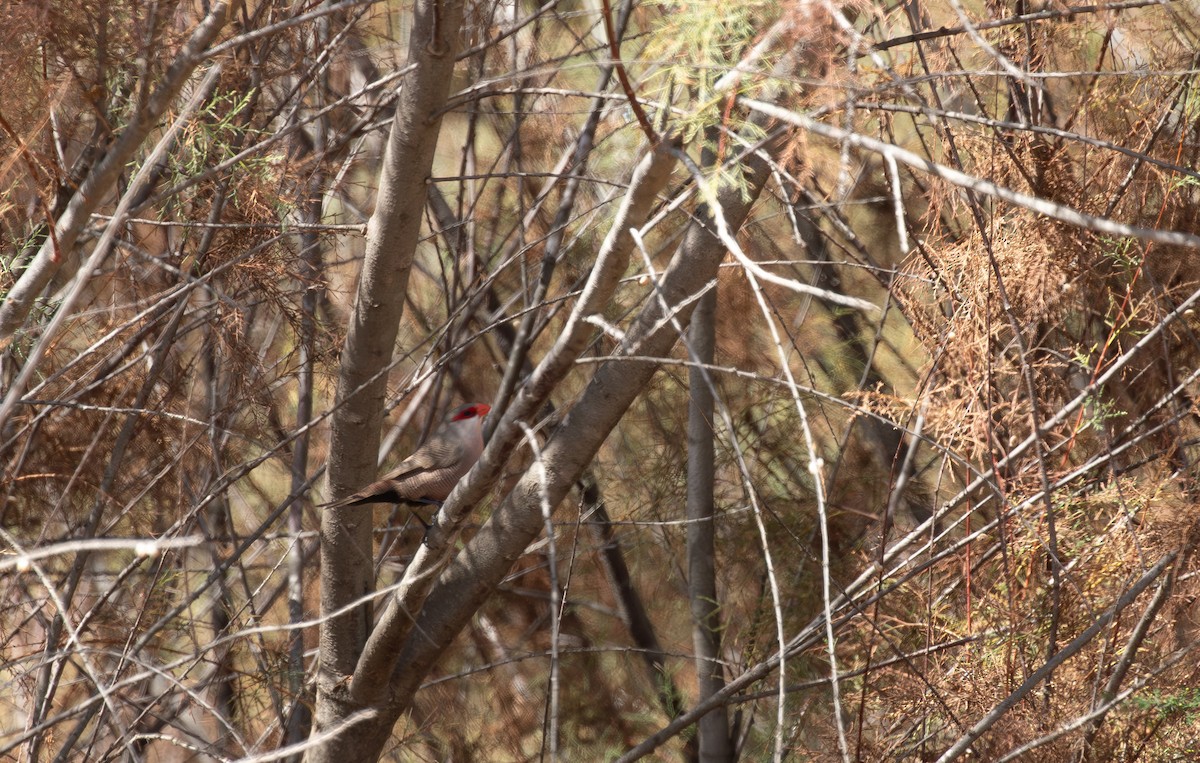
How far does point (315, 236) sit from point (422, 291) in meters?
0.85

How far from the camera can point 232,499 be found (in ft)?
13.2

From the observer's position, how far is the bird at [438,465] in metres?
2.36

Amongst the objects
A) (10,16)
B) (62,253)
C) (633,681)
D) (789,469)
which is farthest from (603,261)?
(633,681)

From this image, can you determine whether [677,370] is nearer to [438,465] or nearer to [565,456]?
[438,465]

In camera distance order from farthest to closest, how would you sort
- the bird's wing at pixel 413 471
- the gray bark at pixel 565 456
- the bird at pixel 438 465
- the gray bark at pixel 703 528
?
the gray bark at pixel 703 528
the bird at pixel 438 465
the bird's wing at pixel 413 471
the gray bark at pixel 565 456

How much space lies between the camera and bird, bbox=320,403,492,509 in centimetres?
236

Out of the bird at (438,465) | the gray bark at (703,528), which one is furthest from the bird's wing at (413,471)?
the gray bark at (703,528)

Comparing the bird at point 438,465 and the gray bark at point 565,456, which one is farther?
the bird at point 438,465

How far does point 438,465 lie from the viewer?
2.54 meters

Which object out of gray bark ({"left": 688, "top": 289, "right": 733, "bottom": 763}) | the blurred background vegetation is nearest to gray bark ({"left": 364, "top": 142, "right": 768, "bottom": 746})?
the blurred background vegetation

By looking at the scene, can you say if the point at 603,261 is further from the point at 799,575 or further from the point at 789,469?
the point at 789,469

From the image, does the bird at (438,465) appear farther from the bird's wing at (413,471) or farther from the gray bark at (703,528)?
the gray bark at (703,528)

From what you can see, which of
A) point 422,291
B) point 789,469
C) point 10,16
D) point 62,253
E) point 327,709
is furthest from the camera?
Result: point 422,291

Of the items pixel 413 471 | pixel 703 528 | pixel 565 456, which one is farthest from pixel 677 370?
Answer: pixel 565 456
